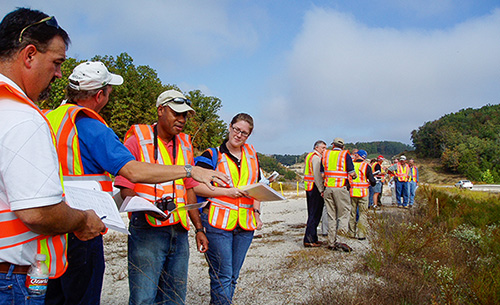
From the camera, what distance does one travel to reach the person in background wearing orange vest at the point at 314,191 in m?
7.61

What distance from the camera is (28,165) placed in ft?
4.46

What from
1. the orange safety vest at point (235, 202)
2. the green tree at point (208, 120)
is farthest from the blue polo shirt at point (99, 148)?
the green tree at point (208, 120)

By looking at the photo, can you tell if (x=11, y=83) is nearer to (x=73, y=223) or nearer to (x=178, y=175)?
(x=73, y=223)

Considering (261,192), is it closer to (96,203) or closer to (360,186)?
(96,203)

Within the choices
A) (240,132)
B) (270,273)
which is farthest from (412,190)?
(240,132)

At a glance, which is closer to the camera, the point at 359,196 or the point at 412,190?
the point at 359,196

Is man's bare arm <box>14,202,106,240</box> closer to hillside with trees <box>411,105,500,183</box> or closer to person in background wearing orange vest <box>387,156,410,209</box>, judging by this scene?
person in background wearing orange vest <box>387,156,410,209</box>

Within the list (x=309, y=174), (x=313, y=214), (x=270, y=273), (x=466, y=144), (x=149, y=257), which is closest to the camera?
(x=149, y=257)

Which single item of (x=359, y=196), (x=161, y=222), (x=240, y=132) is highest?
(x=240, y=132)

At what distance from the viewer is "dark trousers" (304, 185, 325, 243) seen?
7.60 metres

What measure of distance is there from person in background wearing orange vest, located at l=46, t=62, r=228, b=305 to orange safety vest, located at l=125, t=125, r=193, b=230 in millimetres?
525

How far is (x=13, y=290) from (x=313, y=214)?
268 inches

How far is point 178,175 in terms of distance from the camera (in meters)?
2.10

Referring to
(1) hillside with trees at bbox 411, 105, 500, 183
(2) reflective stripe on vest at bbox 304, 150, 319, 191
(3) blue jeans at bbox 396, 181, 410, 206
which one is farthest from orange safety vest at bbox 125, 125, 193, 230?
(1) hillside with trees at bbox 411, 105, 500, 183
